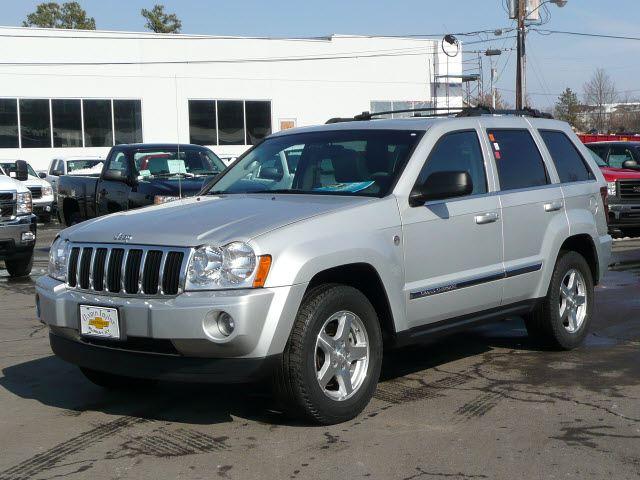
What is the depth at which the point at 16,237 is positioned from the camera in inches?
490

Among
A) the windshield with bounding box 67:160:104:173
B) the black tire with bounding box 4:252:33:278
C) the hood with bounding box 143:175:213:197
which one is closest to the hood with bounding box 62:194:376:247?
the hood with bounding box 143:175:213:197

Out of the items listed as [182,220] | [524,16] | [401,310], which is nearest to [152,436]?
[182,220]

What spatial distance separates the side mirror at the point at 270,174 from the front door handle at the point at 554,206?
81.5 inches

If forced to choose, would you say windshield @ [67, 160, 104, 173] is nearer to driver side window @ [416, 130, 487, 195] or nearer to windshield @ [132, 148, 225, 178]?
windshield @ [132, 148, 225, 178]

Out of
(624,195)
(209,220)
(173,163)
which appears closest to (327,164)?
(209,220)

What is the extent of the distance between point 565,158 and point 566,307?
4.02ft

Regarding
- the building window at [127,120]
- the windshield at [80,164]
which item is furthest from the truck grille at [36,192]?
the building window at [127,120]

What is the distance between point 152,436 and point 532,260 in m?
3.15

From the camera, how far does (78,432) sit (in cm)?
546

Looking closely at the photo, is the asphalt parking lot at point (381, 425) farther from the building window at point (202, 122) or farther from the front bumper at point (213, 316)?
the building window at point (202, 122)

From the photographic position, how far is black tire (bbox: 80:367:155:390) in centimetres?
626

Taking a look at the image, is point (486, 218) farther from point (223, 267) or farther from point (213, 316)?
point (213, 316)

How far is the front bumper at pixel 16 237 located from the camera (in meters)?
12.4

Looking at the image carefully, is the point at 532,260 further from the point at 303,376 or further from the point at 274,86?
the point at 274,86
